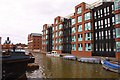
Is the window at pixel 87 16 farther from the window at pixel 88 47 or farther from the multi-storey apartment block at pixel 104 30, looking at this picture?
the window at pixel 88 47

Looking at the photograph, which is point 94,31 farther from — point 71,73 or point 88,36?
point 71,73

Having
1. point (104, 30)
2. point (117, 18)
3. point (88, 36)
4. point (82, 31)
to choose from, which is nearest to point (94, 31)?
point (88, 36)

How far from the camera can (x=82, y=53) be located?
1991 inches

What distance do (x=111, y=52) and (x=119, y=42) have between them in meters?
5.19

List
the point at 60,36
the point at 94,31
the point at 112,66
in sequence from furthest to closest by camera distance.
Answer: the point at 60,36 < the point at 94,31 < the point at 112,66

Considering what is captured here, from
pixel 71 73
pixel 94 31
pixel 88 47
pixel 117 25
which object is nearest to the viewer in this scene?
pixel 71 73

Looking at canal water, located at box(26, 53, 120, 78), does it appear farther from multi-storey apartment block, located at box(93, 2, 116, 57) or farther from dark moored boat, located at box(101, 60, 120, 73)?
multi-storey apartment block, located at box(93, 2, 116, 57)

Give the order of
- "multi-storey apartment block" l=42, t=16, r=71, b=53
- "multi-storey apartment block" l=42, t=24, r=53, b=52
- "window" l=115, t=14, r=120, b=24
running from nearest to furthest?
"window" l=115, t=14, r=120, b=24 → "multi-storey apartment block" l=42, t=16, r=71, b=53 → "multi-storey apartment block" l=42, t=24, r=53, b=52

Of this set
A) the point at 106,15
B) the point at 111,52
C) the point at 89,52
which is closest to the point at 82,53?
the point at 89,52

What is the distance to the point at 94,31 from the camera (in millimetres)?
46875

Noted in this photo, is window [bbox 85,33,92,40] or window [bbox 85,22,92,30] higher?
window [bbox 85,22,92,30]

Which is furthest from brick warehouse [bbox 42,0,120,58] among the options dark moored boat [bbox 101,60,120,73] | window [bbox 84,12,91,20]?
dark moored boat [bbox 101,60,120,73]

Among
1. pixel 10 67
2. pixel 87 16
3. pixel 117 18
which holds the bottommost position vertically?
pixel 10 67

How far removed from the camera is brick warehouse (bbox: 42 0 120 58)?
131 ft
